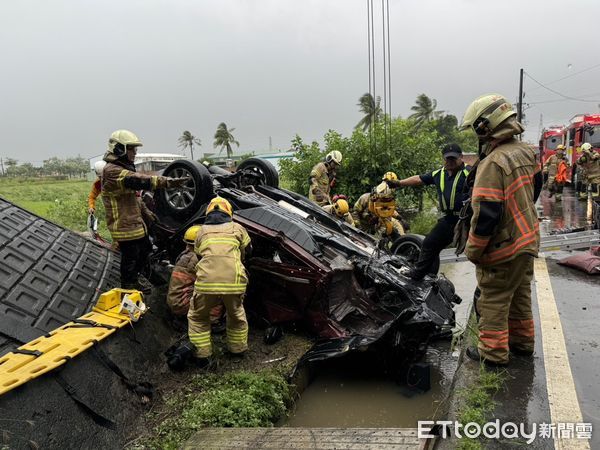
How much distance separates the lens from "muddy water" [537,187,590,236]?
8852 mm

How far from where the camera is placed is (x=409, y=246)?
218 inches

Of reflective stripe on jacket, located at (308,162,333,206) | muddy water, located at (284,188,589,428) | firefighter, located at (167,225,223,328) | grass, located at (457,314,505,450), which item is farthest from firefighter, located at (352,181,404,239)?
grass, located at (457,314,505,450)

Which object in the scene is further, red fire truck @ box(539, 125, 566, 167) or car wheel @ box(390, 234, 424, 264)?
red fire truck @ box(539, 125, 566, 167)

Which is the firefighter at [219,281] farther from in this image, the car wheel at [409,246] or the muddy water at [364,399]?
the car wheel at [409,246]

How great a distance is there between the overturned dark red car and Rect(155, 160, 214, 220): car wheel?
1 centimetres

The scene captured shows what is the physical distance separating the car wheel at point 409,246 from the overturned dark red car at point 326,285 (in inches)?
26.8

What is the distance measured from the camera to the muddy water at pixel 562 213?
8.85m

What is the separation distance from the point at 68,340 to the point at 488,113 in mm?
3089

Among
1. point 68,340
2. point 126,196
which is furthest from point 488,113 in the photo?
point 126,196

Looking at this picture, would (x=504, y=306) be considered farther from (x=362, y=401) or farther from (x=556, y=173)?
(x=556, y=173)

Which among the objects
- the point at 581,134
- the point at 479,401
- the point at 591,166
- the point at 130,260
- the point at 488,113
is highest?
the point at 581,134

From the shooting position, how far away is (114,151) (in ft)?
13.9

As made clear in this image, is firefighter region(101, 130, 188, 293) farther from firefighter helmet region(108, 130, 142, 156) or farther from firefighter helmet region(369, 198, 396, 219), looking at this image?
firefighter helmet region(369, 198, 396, 219)

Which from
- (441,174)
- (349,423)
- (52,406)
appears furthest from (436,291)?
(52,406)
